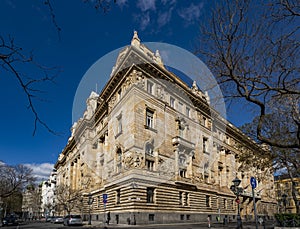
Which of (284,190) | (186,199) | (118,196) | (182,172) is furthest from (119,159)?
(284,190)

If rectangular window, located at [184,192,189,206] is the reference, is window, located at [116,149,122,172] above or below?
above

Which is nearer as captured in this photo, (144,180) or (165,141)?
(144,180)

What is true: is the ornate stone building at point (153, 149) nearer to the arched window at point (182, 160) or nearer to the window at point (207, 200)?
the window at point (207, 200)

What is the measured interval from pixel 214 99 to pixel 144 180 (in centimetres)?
1623

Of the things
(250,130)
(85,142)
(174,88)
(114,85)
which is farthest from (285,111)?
(85,142)

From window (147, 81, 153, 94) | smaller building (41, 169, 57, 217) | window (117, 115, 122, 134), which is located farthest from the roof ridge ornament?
smaller building (41, 169, 57, 217)

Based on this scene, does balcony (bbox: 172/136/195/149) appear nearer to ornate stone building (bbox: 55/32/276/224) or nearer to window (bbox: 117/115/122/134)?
ornate stone building (bbox: 55/32/276/224)

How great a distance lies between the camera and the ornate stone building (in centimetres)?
2547

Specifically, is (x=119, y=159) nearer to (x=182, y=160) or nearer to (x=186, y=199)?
(x=182, y=160)

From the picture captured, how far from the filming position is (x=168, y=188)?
27.8 meters

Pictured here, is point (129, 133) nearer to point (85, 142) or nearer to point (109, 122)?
point (109, 122)

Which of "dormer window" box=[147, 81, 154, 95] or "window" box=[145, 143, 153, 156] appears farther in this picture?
"dormer window" box=[147, 81, 154, 95]

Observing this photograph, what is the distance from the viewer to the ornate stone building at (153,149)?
83.6ft

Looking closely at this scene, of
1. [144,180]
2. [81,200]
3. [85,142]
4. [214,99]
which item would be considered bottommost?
[81,200]
